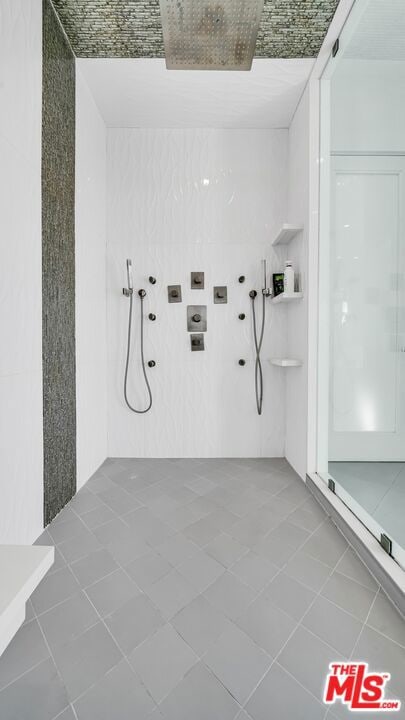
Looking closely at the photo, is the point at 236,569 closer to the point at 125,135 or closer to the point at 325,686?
the point at 325,686

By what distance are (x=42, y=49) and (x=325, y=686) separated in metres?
2.57

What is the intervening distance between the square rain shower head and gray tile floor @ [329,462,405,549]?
2.41 metres

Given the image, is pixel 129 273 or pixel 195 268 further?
pixel 195 268

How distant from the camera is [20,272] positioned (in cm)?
121

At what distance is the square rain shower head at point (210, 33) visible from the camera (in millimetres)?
1332

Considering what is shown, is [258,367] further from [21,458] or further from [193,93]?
[193,93]

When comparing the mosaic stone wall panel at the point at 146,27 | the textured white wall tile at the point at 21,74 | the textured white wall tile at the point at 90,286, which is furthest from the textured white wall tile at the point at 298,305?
the textured white wall tile at the point at 21,74

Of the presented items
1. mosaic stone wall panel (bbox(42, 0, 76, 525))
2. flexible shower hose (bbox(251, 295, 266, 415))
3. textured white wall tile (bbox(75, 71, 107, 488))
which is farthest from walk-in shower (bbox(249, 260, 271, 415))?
mosaic stone wall panel (bbox(42, 0, 76, 525))

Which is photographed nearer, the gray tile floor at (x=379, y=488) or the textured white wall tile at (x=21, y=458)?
the textured white wall tile at (x=21, y=458)

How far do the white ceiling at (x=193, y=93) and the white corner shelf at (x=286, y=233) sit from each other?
856 millimetres

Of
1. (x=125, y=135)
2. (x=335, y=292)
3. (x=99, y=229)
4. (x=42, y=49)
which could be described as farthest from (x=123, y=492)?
(x=125, y=135)

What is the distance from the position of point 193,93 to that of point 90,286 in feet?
4.64

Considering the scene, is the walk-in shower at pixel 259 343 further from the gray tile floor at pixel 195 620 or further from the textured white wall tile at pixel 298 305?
the gray tile floor at pixel 195 620

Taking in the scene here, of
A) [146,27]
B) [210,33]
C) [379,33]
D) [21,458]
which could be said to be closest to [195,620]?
[21,458]
